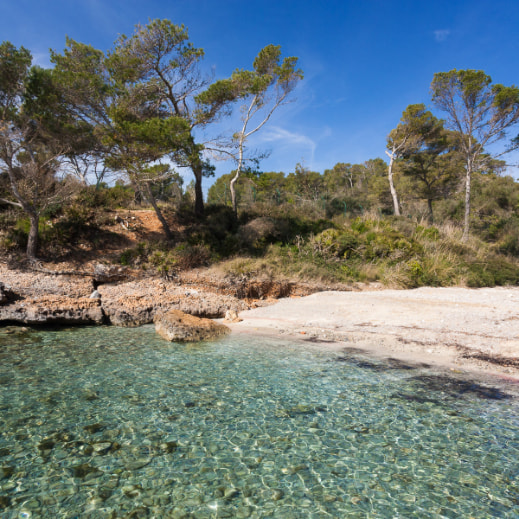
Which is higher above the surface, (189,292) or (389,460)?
(189,292)

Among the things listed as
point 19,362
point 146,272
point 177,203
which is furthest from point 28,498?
point 177,203

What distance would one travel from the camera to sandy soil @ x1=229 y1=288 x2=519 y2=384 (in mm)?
6086

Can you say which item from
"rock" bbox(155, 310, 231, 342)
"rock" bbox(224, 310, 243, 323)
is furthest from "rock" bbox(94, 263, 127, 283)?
"rock" bbox(224, 310, 243, 323)

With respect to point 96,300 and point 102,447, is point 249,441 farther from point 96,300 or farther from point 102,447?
point 96,300

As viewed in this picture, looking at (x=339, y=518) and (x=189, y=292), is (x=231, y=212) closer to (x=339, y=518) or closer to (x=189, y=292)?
(x=189, y=292)

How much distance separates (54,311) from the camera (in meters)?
8.21

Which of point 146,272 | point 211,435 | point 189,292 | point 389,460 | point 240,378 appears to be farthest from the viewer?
point 146,272

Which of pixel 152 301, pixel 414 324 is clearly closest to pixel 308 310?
pixel 414 324

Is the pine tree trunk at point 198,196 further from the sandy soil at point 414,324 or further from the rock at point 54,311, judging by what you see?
the rock at point 54,311

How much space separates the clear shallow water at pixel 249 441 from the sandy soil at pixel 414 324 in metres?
1.19

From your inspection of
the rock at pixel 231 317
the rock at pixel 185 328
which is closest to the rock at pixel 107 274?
the rock at pixel 185 328

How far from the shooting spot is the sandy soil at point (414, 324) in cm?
609

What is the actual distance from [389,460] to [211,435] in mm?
1756

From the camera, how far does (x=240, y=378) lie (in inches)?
196
